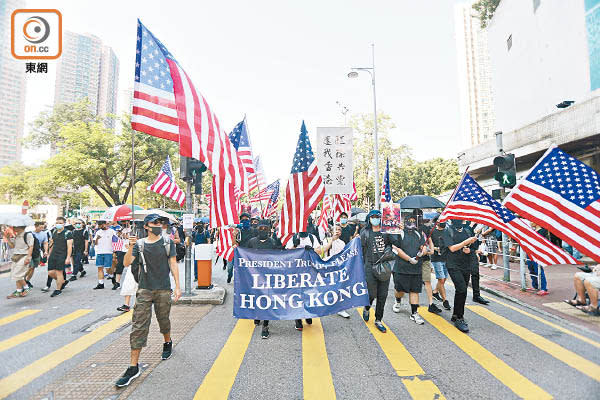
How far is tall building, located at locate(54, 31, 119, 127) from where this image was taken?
136ft

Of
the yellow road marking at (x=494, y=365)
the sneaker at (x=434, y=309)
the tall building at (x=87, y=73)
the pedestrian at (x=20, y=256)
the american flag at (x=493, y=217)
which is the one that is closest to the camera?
the yellow road marking at (x=494, y=365)

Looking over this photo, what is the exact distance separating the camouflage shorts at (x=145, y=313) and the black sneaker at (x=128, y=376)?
0.24 metres

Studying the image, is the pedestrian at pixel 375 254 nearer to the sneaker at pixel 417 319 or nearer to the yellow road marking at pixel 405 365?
the yellow road marking at pixel 405 365

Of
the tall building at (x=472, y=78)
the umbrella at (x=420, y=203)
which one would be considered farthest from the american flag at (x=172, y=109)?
the tall building at (x=472, y=78)

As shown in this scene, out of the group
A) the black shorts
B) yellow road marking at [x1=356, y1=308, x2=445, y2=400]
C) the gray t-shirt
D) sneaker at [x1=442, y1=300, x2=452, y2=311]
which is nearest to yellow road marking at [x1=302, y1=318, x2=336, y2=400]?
yellow road marking at [x1=356, y1=308, x2=445, y2=400]

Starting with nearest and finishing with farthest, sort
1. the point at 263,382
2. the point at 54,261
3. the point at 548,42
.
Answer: the point at 263,382 < the point at 54,261 < the point at 548,42

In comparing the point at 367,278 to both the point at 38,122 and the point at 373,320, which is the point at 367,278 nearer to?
the point at 373,320

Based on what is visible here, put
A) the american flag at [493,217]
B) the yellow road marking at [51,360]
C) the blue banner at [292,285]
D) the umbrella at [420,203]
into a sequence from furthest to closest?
the umbrella at [420,203] → the blue banner at [292,285] → the american flag at [493,217] → the yellow road marking at [51,360]

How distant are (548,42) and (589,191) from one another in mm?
18503

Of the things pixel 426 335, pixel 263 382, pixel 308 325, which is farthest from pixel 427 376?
pixel 308 325

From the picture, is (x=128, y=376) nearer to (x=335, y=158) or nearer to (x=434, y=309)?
(x=434, y=309)

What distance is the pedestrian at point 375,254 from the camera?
5633mm

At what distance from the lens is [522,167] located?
1859 centimetres

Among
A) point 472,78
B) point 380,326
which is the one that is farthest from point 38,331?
point 472,78
